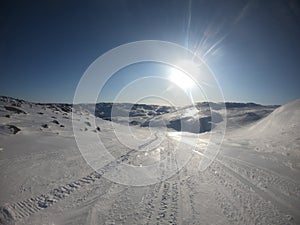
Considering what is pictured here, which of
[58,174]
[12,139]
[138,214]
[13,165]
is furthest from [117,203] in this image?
[12,139]

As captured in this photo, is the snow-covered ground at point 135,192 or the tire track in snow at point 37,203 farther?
the snow-covered ground at point 135,192

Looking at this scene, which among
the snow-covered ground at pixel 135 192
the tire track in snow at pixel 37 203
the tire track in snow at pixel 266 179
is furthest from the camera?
the tire track in snow at pixel 266 179

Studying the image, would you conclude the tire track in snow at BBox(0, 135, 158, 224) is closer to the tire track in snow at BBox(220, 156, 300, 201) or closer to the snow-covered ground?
A: the snow-covered ground

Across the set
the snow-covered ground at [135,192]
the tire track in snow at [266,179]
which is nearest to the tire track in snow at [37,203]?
the snow-covered ground at [135,192]

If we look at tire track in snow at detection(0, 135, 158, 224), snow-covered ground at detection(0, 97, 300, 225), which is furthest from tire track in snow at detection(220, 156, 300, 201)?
tire track in snow at detection(0, 135, 158, 224)

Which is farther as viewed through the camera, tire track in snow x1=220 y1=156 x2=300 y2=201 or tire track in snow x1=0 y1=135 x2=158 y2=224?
tire track in snow x1=220 y1=156 x2=300 y2=201

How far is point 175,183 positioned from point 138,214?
284cm

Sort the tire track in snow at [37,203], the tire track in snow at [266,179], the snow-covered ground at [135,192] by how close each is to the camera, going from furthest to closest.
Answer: the tire track in snow at [266,179]
the snow-covered ground at [135,192]
the tire track in snow at [37,203]

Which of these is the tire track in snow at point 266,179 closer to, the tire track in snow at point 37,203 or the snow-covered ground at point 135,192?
the snow-covered ground at point 135,192

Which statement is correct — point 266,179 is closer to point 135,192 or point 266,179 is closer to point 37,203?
point 135,192

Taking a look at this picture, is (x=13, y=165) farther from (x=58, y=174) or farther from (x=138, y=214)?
(x=138, y=214)

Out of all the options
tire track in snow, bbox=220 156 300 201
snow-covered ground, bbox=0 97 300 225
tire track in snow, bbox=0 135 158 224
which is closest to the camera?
tire track in snow, bbox=0 135 158 224

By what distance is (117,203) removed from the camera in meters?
6.22

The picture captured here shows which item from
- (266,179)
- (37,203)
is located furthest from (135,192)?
(266,179)
